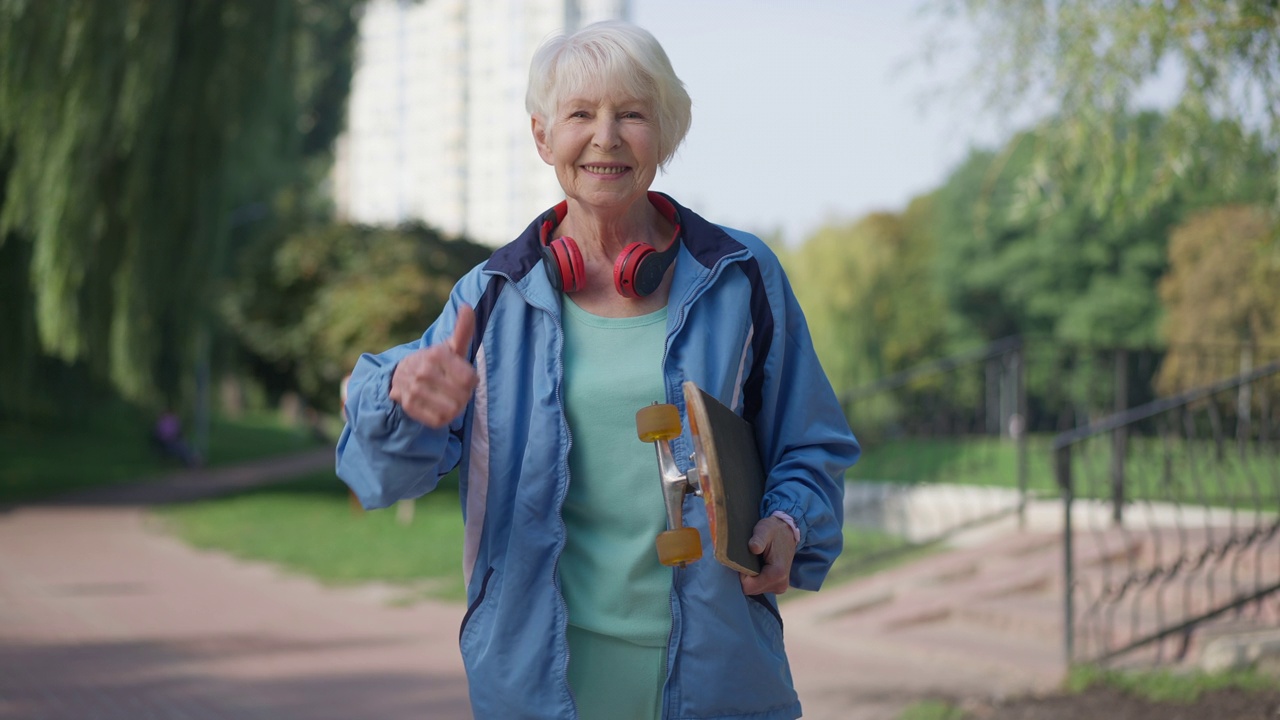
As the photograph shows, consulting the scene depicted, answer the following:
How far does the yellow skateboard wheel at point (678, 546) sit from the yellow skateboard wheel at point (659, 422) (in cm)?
14

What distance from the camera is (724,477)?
1763mm

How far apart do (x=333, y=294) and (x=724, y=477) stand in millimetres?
17694

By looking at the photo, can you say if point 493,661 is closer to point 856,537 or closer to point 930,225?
point 856,537

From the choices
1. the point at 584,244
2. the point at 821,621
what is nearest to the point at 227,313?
the point at 821,621

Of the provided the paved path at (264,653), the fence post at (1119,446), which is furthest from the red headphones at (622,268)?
the fence post at (1119,446)

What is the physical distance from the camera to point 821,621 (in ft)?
27.9

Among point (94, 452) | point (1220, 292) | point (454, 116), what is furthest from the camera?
point (454, 116)

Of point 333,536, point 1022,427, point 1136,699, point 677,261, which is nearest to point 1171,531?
point 1022,427

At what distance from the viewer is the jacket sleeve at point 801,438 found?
196 cm

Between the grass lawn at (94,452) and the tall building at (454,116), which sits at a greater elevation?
the tall building at (454,116)

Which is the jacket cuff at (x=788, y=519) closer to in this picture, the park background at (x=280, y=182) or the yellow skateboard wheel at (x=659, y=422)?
the yellow skateboard wheel at (x=659, y=422)

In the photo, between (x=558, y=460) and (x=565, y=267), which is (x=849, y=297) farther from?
(x=558, y=460)

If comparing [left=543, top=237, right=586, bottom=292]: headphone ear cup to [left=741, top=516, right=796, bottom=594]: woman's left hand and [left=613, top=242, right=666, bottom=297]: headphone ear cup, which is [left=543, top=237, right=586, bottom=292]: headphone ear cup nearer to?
[left=613, top=242, right=666, bottom=297]: headphone ear cup

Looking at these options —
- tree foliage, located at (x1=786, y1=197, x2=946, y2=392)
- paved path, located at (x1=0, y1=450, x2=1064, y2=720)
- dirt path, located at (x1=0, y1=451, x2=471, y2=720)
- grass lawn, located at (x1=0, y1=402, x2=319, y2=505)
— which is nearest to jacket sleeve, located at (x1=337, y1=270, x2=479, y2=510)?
paved path, located at (x1=0, y1=450, x2=1064, y2=720)
